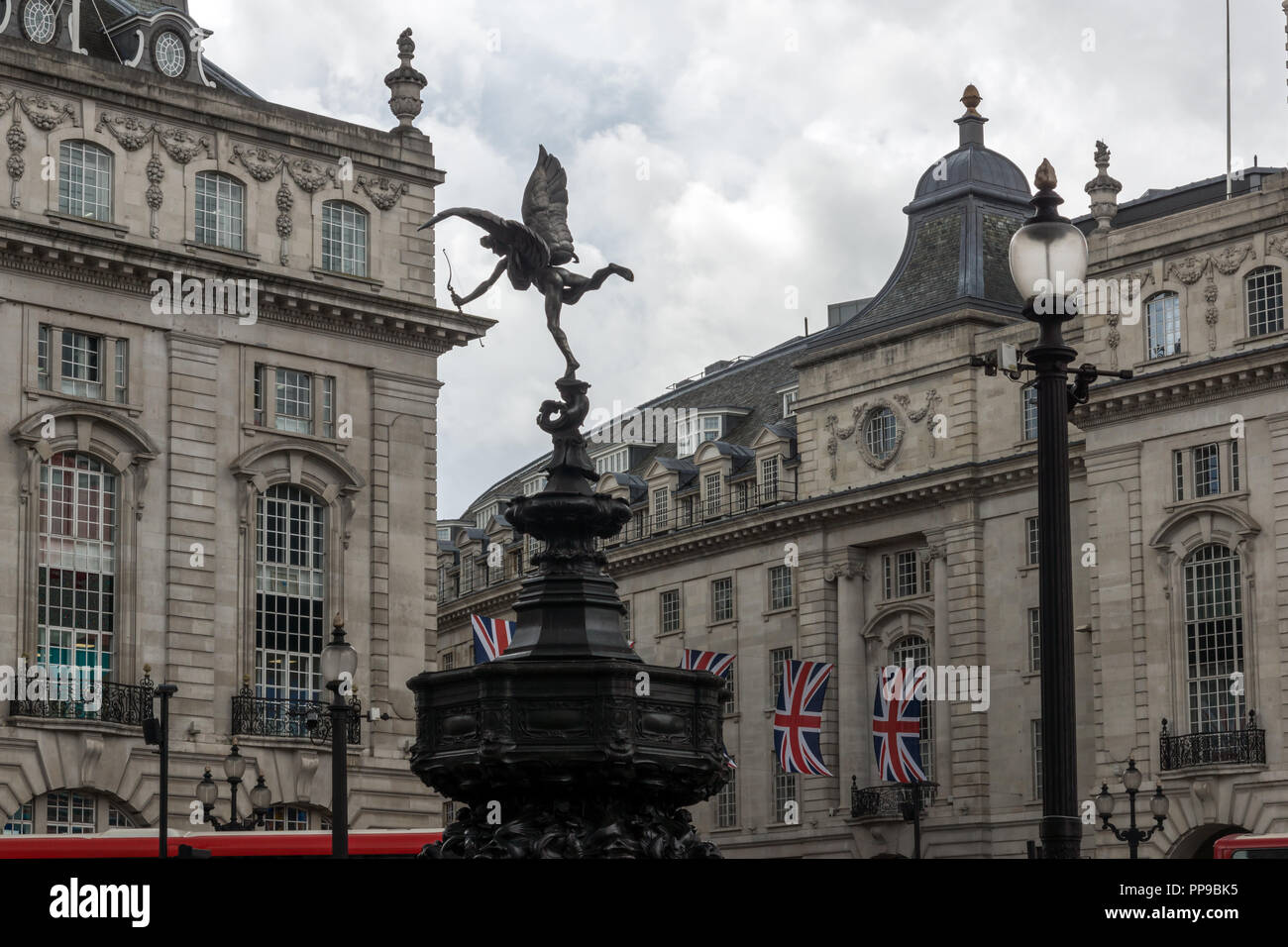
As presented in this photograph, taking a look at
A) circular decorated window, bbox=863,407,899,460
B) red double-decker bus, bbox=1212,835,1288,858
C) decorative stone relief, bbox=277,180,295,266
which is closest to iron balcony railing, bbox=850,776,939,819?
circular decorated window, bbox=863,407,899,460

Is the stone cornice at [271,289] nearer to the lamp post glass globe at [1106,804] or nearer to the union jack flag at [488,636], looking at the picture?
the union jack flag at [488,636]

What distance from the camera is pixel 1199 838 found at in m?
66.4

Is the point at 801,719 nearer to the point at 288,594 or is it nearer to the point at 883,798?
the point at 288,594

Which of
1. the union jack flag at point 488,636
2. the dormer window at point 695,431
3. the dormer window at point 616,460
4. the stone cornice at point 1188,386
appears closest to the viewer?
the union jack flag at point 488,636

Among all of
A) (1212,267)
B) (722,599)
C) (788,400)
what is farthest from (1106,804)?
(788,400)

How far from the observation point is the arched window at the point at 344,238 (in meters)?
57.8

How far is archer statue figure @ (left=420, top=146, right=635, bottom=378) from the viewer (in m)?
21.3

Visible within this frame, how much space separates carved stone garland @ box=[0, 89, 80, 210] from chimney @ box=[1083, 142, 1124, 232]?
111 ft

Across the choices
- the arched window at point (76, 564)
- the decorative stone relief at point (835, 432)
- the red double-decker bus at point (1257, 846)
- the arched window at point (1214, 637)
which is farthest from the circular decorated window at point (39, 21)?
the arched window at point (1214, 637)

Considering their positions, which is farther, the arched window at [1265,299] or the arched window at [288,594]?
the arched window at [1265,299]

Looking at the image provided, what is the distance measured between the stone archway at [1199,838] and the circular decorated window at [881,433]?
737 inches

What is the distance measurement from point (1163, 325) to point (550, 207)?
166ft

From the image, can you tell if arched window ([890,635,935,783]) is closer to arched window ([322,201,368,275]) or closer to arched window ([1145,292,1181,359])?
arched window ([1145,292,1181,359])

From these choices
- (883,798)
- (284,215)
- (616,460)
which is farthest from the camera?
(616,460)
